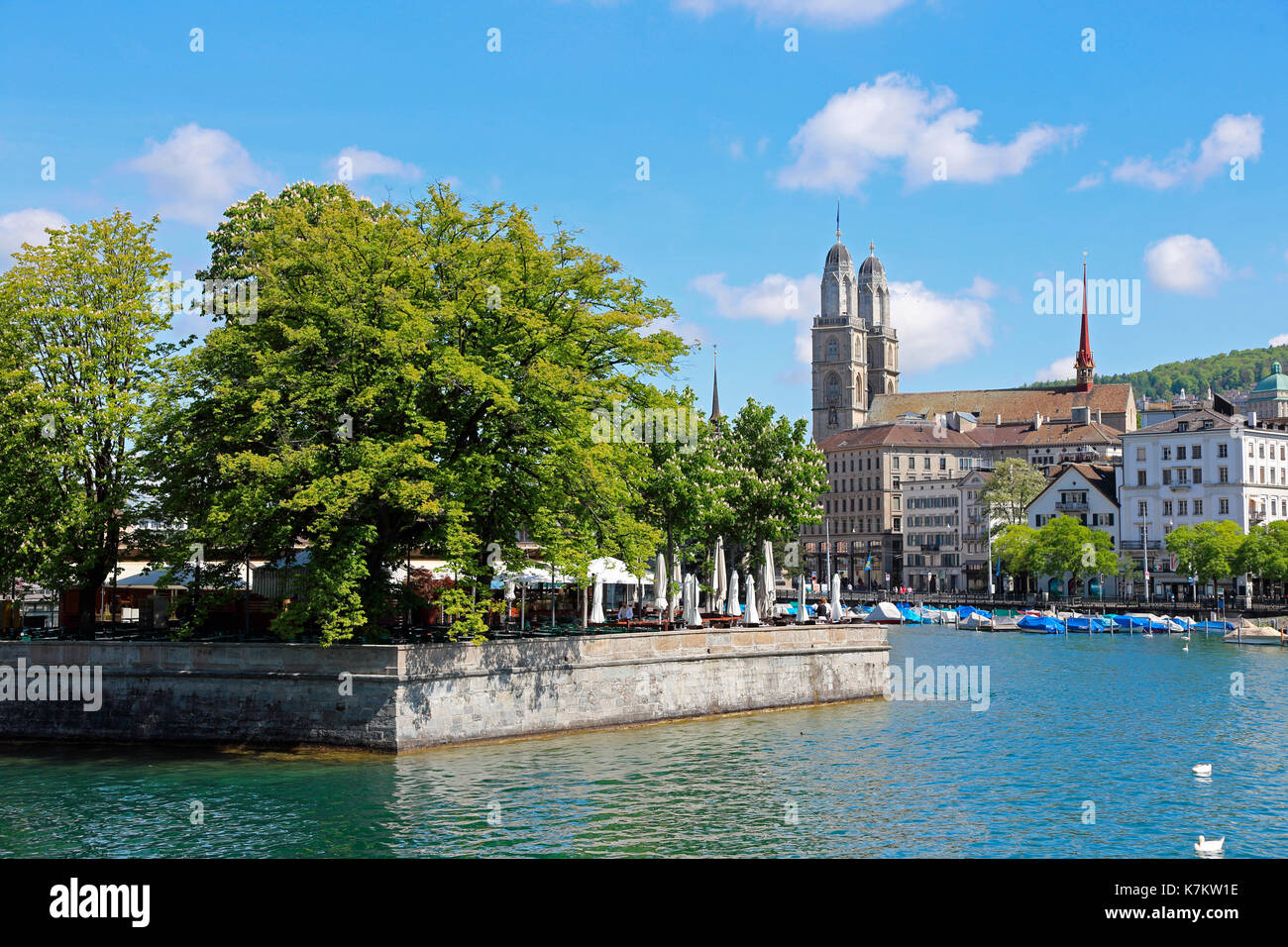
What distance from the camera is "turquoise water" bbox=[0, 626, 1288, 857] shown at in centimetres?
2388

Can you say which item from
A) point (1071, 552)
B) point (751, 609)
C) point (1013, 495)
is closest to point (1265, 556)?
point (1071, 552)

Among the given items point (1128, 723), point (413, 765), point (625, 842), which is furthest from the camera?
point (1128, 723)

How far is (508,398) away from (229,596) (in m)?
9.49

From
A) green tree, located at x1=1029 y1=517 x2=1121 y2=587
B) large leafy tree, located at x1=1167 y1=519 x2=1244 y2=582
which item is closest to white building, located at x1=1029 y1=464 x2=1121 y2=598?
green tree, located at x1=1029 y1=517 x2=1121 y2=587

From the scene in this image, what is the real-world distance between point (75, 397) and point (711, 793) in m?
21.2

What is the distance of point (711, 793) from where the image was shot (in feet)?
94.5

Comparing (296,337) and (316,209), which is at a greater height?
(316,209)

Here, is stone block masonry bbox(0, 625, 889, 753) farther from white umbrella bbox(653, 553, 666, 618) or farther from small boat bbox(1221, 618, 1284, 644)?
small boat bbox(1221, 618, 1284, 644)

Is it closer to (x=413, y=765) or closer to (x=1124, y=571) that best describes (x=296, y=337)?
(x=413, y=765)

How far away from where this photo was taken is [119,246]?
38.7 m

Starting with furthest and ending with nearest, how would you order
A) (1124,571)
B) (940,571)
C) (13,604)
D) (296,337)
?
(940,571)
(1124,571)
(13,604)
(296,337)

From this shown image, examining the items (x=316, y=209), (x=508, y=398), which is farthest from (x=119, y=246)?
(x=508, y=398)

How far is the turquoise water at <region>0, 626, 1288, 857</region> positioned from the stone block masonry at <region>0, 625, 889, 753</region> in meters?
0.74

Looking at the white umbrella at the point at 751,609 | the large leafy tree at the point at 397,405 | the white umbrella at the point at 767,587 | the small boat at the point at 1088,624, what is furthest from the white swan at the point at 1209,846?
→ the small boat at the point at 1088,624
